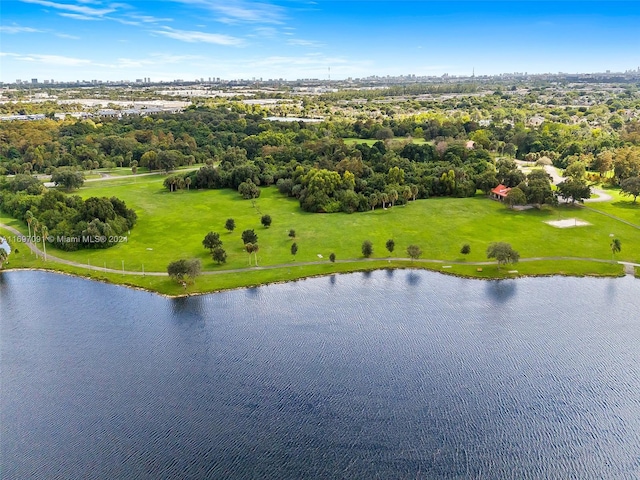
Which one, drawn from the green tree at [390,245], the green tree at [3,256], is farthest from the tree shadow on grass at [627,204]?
the green tree at [3,256]

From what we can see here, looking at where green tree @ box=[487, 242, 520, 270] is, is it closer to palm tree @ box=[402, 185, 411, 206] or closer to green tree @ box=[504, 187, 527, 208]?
green tree @ box=[504, 187, 527, 208]

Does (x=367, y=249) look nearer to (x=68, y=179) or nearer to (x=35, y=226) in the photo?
(x=35, y=226)

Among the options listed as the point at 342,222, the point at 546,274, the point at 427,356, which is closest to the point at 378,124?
the point at 342,222

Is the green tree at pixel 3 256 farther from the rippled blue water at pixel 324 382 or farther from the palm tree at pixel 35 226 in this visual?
the rippled blue water at pixel 324 382

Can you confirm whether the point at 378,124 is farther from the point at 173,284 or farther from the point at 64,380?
the point at 64,380

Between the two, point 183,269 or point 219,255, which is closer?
point 183,269

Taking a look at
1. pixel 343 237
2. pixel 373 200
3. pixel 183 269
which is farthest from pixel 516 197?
pixel 183 269

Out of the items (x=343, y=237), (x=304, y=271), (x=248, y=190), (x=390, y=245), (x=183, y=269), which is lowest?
(x=304, y=271)
